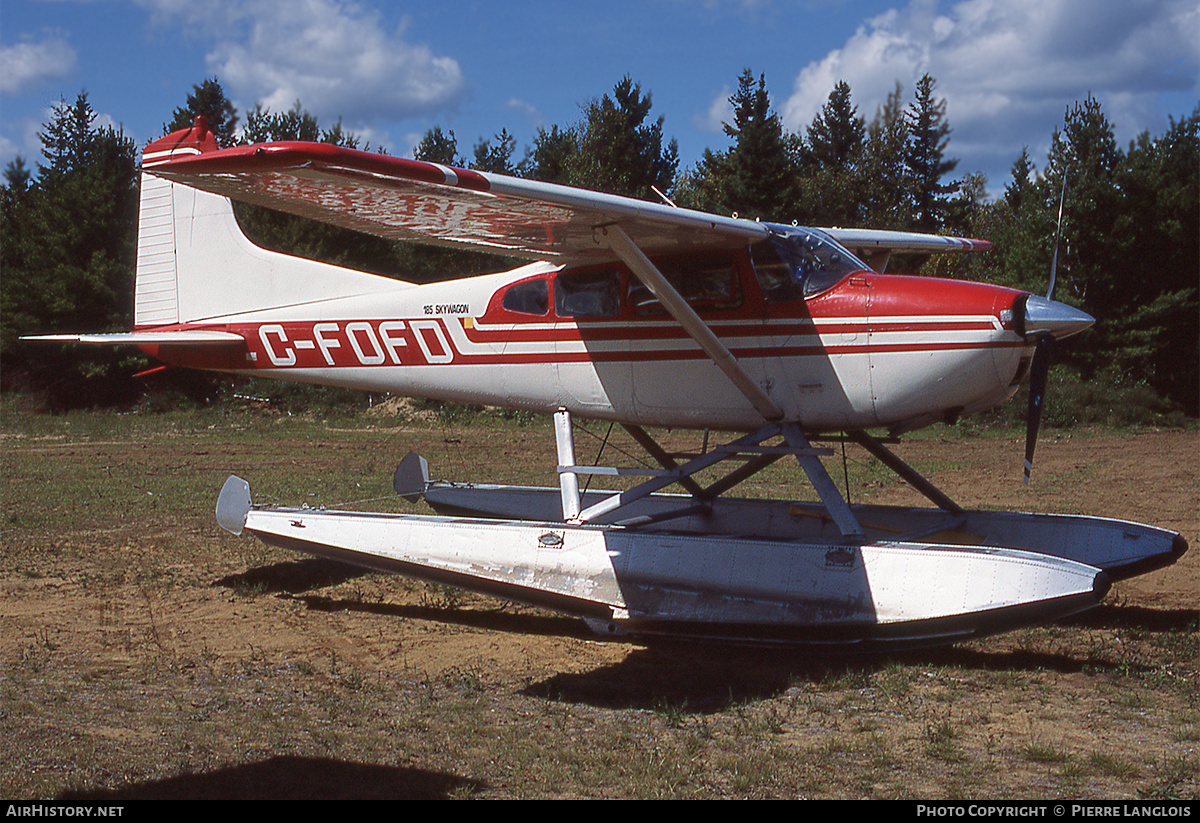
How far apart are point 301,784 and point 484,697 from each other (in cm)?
159

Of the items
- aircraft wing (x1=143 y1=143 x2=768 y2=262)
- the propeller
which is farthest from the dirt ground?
aircraft wing (x1=143 y1=143 x2=768 y2=262)

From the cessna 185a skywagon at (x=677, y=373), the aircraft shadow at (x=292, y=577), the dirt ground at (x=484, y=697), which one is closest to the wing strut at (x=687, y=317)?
the cessna 185a skywagon at (x=677, y=373)

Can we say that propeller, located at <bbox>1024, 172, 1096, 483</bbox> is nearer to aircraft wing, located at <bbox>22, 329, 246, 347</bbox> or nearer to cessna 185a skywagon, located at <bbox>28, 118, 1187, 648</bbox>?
cessna 185a skywagon, located at <bbox>28, 118, 1187, 648</bbox>

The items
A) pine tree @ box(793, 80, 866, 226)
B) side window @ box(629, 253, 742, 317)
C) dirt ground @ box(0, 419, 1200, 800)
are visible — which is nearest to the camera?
dirt ground @ box(0, 419, 1200, 800)

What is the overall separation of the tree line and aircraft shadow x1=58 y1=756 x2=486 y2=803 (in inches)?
795

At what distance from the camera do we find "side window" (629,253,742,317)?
273 inches

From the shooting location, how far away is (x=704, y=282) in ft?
23.0

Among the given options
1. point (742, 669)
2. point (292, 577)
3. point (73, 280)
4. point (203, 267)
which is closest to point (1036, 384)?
point (742, 669)

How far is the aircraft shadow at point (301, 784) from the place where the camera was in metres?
3.78

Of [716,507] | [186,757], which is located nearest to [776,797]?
[186,757]

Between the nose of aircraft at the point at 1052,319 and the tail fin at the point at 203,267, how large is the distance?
5.36m

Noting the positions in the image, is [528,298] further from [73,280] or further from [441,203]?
[73,280]

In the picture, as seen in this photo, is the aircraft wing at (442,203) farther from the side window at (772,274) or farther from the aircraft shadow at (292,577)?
the aircraft shadow at (292,577)
